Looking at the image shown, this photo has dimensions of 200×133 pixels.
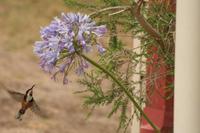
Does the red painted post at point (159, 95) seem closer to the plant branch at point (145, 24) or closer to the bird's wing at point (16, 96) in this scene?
the plant branch at point (145, 24)

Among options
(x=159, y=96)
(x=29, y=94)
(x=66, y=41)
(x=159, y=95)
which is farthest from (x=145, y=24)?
(x=29, y=94)

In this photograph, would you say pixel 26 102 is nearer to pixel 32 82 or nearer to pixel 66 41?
pixel 32 82

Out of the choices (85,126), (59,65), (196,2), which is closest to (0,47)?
(85,126)

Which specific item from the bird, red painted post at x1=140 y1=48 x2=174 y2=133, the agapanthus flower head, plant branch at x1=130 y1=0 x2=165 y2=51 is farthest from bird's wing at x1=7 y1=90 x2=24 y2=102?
the agapanthus flower head

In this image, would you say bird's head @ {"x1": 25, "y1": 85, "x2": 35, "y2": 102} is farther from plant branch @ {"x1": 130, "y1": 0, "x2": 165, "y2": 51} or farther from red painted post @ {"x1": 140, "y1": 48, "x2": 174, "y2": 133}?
plant branch @ {"x1": 130, "y1": 0, "x2": 165, "y2": 51}

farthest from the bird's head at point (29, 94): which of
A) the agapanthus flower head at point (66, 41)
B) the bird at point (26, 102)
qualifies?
the agapanthus flower head at point (66, 41)
